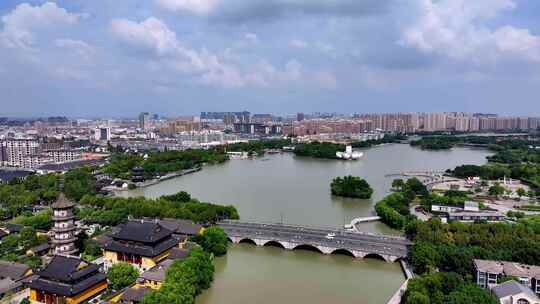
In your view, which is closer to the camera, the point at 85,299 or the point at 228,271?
the point at 85,299

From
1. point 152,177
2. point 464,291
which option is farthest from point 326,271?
point 152,177

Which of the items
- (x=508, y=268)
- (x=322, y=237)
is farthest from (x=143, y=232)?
(x=508, y=268)

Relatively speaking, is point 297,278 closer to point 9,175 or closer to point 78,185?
point 78,185

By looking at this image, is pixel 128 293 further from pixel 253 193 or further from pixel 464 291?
pixel 253 193

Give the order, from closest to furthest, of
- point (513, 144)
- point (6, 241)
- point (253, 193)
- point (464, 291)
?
point (464, 291)
point (6, 241)
point (253, 193)
point (513, 144)

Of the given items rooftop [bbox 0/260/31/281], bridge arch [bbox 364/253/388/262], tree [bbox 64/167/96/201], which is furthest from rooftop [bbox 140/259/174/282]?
tree [bbox 64/167/96/201]

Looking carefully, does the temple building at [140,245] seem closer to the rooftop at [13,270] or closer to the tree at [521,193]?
the rooftop at [13,270]

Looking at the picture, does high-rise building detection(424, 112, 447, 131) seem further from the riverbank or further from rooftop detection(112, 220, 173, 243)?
rooftop detection(112, 220, 173, 243)
